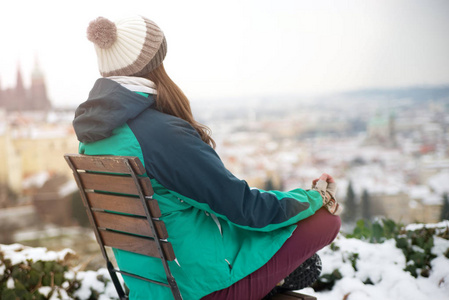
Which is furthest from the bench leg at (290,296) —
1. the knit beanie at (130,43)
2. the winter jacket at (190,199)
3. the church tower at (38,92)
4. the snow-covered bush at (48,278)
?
the church tower at (38,92)

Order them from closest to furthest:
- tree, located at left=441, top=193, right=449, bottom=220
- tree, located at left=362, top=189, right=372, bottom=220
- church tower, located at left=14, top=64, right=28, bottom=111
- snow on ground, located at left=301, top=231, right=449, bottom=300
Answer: snow on ground, located at left=301, top=231, right=449, bottom=300
tree, located at left=441, top=193, right=449, bottom=220
tree, located at left=362, top=189, right=372, bottom=220
church tower, located at left=14, top=64, right=28, bottom=111

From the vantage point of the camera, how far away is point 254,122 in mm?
12023

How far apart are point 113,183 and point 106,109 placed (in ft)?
0.68

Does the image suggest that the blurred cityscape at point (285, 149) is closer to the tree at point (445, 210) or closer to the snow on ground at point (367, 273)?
the tree at point (445, 210)

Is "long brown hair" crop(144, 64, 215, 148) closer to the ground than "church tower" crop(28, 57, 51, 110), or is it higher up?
higher up

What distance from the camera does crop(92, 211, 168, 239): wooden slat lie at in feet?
4.10

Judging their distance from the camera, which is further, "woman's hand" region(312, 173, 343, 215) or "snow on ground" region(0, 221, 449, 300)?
"snow on ground" region(0, 221, 449, 300)

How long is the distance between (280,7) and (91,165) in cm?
1228

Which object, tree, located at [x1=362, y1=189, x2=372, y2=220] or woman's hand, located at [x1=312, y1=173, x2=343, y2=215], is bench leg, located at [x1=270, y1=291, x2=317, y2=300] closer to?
woman's hand, located at [x1=312, y1=173, x2=343, y2=215]

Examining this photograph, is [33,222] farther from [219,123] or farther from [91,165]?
[91,165]

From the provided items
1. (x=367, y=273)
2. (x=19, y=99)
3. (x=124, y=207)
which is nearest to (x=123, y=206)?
(x=124, y=207)

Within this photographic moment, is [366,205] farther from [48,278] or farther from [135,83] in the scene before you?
[135,83]

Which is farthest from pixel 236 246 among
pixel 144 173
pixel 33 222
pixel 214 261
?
pixel 33 222

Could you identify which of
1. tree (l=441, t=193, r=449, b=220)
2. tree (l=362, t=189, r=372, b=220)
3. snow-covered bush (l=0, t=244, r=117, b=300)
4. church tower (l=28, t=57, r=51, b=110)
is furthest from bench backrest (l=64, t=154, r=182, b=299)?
church tower (l=28, t=57, r=51, b=110)
